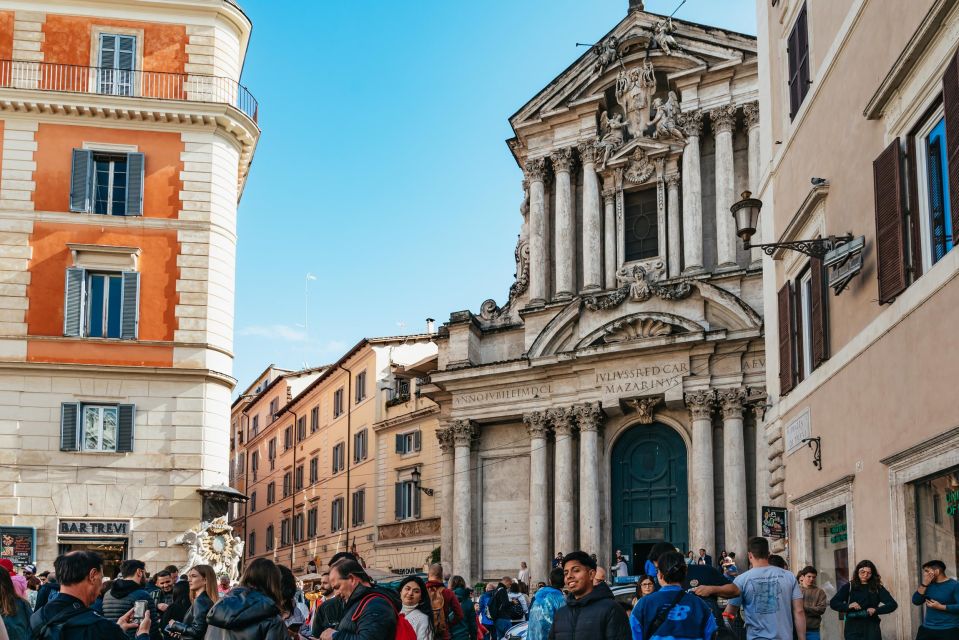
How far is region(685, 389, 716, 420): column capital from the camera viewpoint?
30.1 m

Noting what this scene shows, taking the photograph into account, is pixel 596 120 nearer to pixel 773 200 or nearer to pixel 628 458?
pixel 628 458

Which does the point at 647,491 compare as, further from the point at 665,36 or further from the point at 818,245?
the point at 818,245

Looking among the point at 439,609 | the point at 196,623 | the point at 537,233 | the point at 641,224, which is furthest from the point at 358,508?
the point at 196,623

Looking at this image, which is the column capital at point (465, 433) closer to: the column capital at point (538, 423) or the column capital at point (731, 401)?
the column capital at point (538, 423)

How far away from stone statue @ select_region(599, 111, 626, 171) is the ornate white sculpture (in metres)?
14.4

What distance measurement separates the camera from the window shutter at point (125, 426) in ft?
91.1

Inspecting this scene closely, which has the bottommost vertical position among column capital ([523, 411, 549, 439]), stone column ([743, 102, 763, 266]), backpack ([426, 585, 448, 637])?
backpack ([426, 585, 448, 637])

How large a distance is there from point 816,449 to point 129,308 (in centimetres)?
1784

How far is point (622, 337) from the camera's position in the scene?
3172cm

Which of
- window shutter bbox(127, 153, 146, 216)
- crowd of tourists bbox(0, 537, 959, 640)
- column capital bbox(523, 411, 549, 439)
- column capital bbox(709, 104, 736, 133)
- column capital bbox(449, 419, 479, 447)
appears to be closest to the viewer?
crowd of tourists bbox(0, 537, 959, 640)

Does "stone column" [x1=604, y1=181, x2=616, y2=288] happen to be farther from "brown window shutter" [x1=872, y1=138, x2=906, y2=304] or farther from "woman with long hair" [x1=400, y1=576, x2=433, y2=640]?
"woman with long hair" [x1=400, y1=576, x2=433, y2=640]

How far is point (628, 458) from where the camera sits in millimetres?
32281

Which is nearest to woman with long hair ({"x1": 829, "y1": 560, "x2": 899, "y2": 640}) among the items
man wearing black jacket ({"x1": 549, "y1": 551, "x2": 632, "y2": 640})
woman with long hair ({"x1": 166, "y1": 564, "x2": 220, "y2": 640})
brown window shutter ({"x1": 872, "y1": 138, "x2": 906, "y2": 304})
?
brown window shutter ({"x1": 872, "y1": 138, "x2": 906, "y2": 304})

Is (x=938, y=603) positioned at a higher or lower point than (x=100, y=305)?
lower
